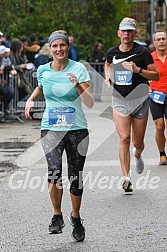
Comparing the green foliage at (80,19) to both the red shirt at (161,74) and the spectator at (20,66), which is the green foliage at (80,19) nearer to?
the spectator at (20,66)

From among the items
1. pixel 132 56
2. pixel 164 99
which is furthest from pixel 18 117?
pixel 132 56

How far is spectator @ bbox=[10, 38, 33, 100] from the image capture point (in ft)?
60.1

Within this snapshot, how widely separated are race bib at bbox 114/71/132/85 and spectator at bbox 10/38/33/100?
876cm

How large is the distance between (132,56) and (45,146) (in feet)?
8.53

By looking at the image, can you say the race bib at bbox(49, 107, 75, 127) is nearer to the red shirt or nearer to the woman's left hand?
the woman's left hand

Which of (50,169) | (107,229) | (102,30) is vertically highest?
(50,169)

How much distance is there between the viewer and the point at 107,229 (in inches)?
306

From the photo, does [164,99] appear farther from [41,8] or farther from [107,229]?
[41,8]

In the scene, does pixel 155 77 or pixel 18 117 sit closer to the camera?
pixel 155 77

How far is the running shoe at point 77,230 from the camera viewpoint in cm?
728

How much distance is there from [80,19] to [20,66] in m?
10.6

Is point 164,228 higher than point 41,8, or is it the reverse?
point 164,228

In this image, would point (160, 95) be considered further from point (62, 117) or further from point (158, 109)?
point (62, 117)

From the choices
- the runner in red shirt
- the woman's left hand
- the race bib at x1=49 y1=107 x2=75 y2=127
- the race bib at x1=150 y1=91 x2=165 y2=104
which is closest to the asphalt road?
the runner in red shirt
